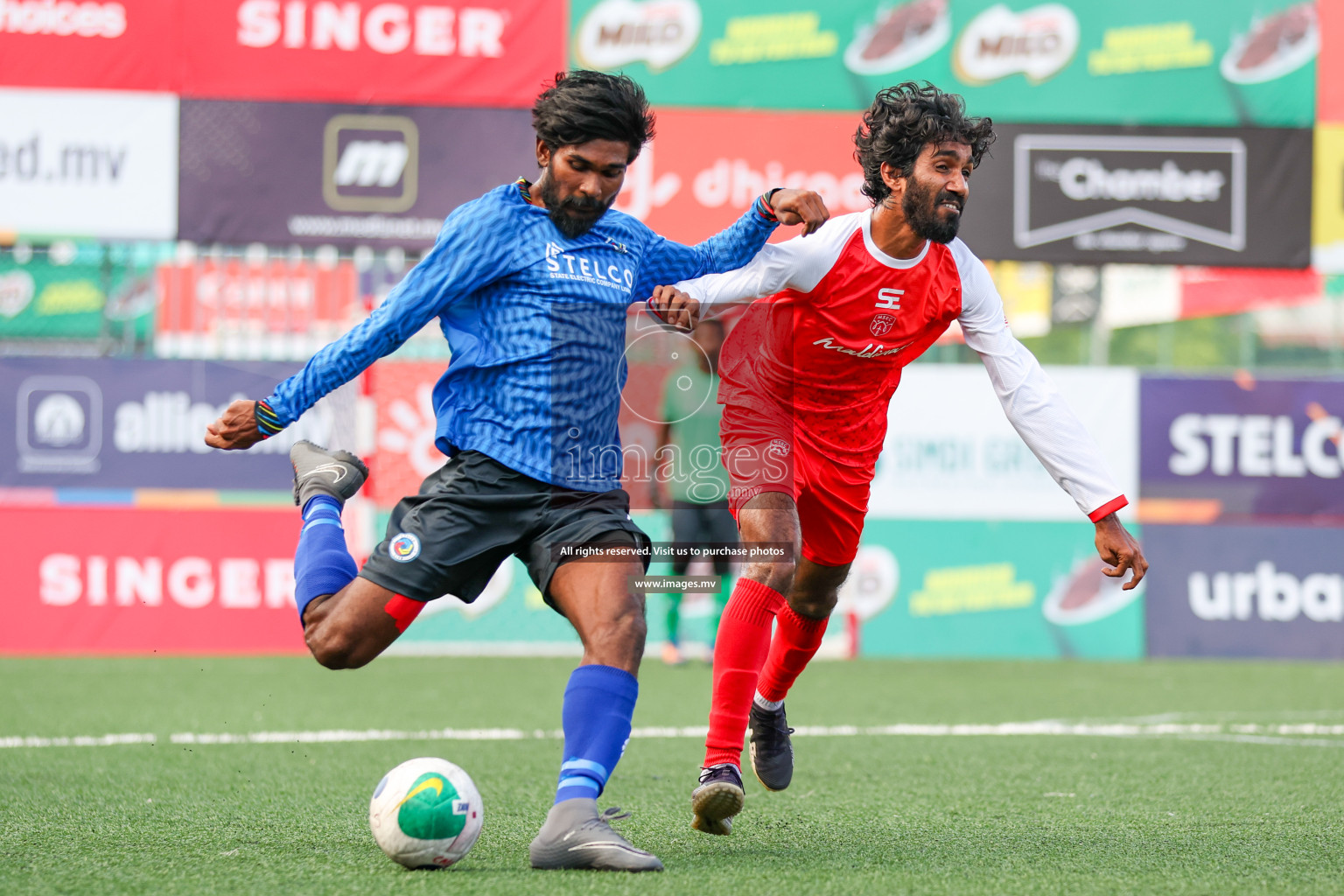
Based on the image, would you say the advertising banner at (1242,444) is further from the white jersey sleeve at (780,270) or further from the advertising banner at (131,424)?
the white jersey sleeve at (780,270)

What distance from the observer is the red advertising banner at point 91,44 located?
35.9 ft

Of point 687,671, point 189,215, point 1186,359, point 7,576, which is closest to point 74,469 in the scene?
point 7,576

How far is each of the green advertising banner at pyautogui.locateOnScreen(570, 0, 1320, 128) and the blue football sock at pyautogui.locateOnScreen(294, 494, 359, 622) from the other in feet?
25.4

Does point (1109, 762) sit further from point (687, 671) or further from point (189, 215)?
point (189, 215)

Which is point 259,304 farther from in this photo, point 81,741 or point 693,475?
point 81,741

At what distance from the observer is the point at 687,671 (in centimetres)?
1027

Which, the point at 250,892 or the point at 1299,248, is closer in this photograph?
the point at 250,892

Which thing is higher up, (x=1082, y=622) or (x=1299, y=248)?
(x=1299, y=248)

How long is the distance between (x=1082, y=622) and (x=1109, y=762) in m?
5.49

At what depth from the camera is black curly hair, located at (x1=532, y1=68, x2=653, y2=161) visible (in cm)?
382

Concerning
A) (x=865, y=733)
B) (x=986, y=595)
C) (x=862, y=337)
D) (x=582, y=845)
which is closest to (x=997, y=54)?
(x=986, y=595)

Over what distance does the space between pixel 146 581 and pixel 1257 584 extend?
8306 mm

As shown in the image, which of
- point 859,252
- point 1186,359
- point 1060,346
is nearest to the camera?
point 859,252

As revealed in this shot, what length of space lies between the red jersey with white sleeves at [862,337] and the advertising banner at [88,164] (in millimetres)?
7361
